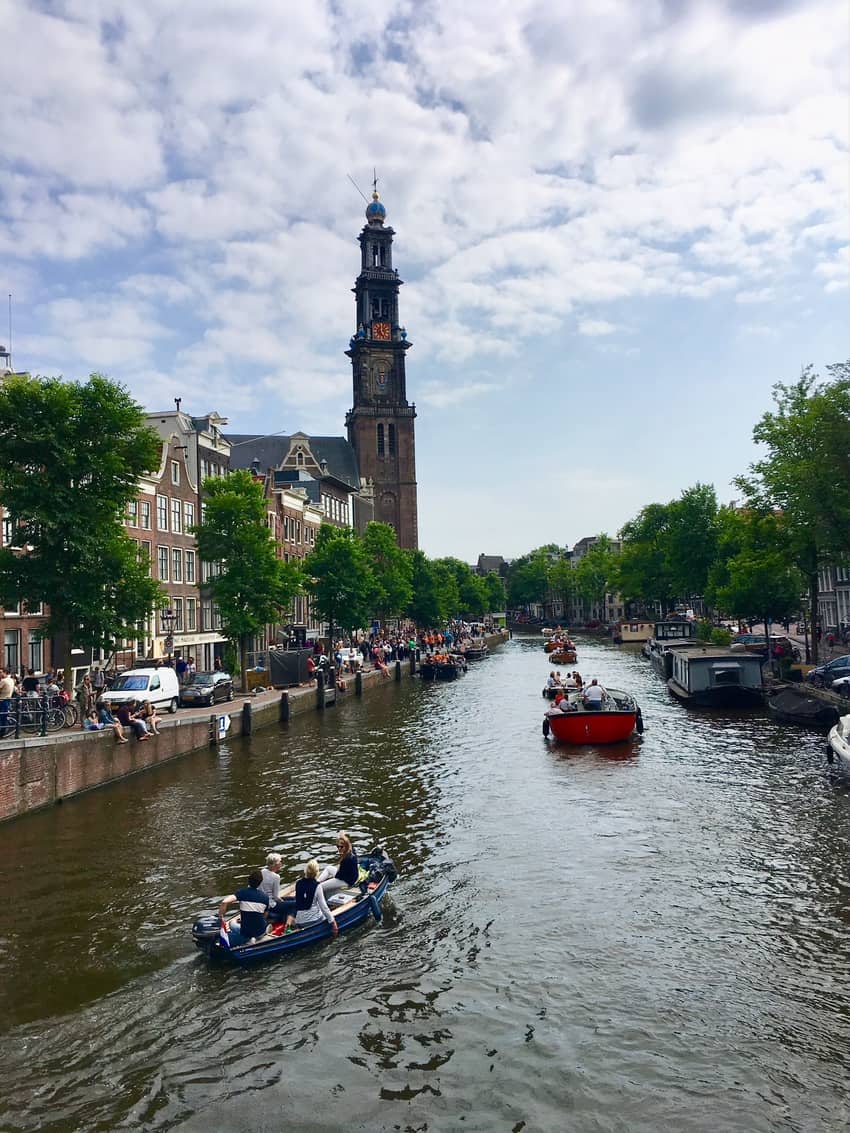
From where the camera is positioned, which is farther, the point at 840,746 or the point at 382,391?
the point at 382,391

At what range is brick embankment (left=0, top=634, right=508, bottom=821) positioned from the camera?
1029 inches

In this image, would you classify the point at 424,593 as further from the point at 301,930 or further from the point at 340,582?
the point at 301,930

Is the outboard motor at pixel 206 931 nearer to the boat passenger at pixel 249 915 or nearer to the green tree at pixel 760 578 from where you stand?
the boat passenger at pixel 249 915

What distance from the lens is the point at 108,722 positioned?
107ft

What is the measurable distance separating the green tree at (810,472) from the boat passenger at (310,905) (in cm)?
4113

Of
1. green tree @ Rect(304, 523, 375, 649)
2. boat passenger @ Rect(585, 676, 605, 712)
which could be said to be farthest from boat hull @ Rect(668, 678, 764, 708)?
green tree @ Rect(304, 523, 375, 649)

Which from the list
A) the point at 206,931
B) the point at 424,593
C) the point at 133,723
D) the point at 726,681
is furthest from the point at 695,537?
the point at 206,931

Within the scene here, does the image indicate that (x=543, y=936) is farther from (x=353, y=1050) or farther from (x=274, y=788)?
(x=274, y=788)

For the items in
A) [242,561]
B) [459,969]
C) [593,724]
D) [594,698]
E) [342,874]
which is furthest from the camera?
[242,561]

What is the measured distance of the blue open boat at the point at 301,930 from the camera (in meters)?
16.0

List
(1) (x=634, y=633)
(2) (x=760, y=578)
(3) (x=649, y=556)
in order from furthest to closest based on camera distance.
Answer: (1) (x=634, y=633) → (3) (x=649, y=556) → (2) (x=760, y=578)

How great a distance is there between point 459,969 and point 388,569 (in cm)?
8135

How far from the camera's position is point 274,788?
31438 millimetres

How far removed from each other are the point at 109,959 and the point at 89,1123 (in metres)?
5.07
